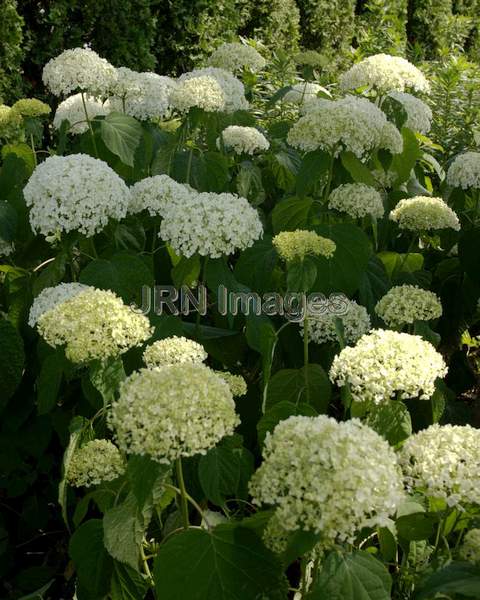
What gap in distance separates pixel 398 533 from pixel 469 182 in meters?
2.00

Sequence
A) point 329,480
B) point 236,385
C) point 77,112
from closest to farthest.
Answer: point 329,480 → point 236,385 → point 77,112

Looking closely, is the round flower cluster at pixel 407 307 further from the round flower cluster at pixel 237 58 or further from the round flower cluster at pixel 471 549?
the round flower cluster at pixel 237 58

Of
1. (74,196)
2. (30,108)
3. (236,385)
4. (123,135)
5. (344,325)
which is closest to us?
(236,385)

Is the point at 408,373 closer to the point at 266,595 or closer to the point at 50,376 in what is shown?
the point at 266,595

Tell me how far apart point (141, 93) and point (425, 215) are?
1.34m

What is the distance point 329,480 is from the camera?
1337 mm

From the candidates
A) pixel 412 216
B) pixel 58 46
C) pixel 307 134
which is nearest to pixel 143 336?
pixel 307 134

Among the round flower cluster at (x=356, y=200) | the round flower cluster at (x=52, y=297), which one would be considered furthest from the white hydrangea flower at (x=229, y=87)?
the round flower cluster at (x=52, y=297)

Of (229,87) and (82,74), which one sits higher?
(82,74)

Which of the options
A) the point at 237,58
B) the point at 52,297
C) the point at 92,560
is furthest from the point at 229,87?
the point at 92,560

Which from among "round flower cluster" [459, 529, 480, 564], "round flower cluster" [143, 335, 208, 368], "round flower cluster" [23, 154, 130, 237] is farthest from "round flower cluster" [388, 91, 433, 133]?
"round flower cluster" [459, 529, 480, 564]

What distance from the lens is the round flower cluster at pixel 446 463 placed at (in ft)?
4.89

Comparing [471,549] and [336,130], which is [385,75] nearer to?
[336,130]

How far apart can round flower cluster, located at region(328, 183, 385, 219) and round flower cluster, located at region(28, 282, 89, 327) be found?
41.0 inches
